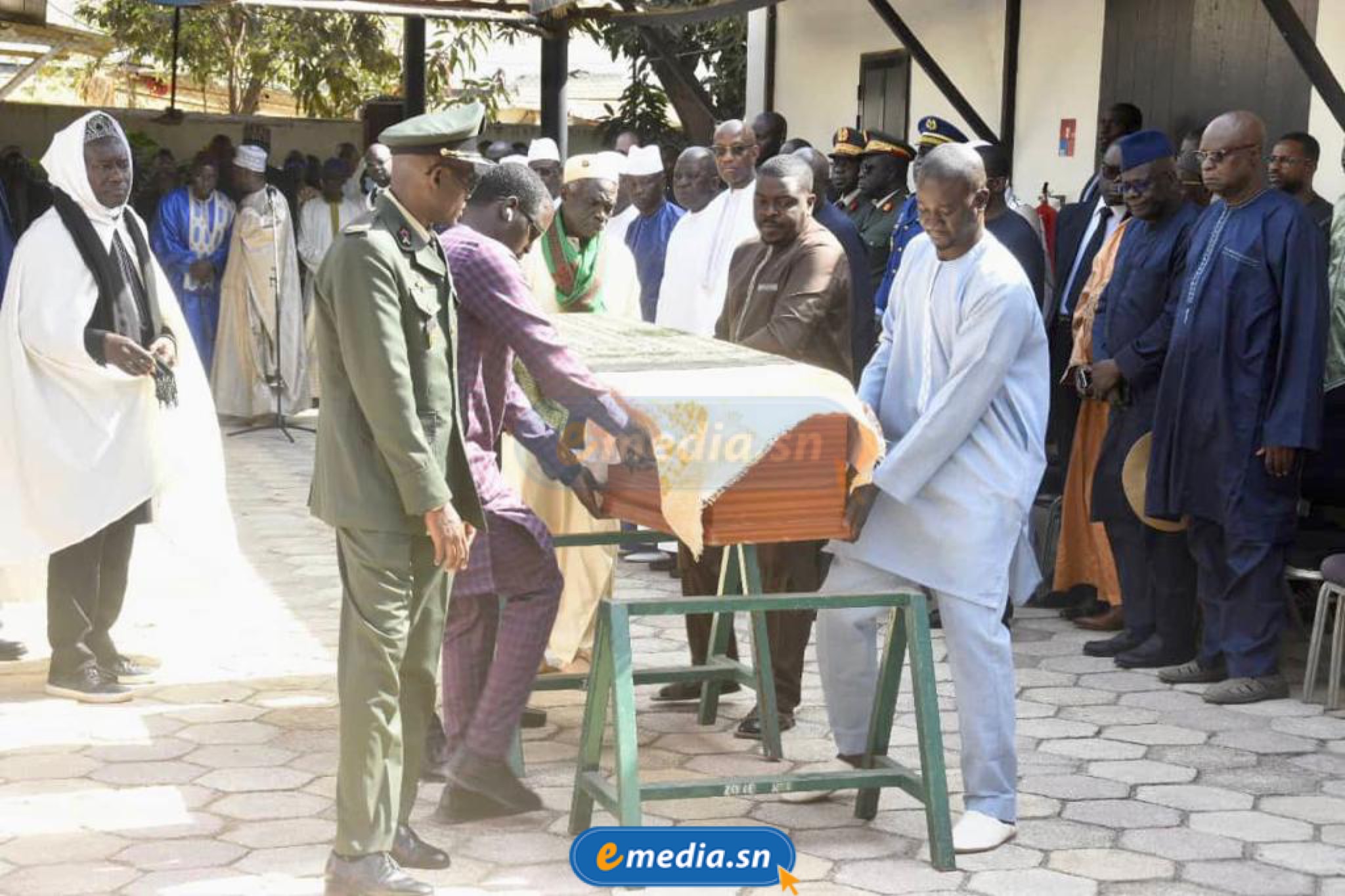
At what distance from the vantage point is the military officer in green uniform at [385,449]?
4.25 meters

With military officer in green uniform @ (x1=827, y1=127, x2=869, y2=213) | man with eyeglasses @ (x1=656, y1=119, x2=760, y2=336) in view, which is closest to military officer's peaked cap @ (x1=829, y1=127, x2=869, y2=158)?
military officer in green uniform @ (x1=827, y1=127, x2=869, y2=213)

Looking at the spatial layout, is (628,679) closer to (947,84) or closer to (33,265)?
(33,265)

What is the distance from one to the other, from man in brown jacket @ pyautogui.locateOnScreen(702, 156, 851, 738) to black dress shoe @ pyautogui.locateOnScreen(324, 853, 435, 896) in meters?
1.81

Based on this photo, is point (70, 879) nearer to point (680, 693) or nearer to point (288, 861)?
point (288, 861)

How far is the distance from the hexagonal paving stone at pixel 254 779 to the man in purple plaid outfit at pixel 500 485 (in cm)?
50

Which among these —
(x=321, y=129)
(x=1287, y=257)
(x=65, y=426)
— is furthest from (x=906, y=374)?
(x=321, y=129)

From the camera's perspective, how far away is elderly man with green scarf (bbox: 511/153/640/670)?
21.4ft

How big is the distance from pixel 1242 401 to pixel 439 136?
3586 millimetres

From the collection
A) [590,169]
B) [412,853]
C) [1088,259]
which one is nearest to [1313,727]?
[1088,259]

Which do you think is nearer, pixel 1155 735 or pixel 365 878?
pixel 365 878

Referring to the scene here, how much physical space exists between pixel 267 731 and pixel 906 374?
94.3 inches

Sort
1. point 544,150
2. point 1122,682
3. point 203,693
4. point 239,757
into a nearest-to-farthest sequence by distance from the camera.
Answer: point 239,757, point 203,693, point 1122,682, point 544,150

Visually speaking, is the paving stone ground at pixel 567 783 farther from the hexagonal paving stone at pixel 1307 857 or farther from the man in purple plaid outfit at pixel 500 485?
the man in purple plaid outfit at pixel 500 485

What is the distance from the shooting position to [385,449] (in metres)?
4.27
